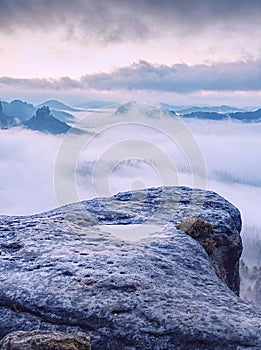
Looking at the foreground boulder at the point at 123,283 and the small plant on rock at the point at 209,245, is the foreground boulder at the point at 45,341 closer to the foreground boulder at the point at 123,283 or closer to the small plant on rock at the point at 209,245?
the foreground boulder at the point at 123,283

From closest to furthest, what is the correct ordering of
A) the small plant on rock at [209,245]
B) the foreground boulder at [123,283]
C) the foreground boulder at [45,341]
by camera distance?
the foreground boulder at [45,341], the foreground boulder at [123,283], the small plant on rock at [209,245]

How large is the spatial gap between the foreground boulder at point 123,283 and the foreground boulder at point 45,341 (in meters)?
3.50

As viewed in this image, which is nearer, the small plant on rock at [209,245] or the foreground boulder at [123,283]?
the foreground boulder at [123,283]

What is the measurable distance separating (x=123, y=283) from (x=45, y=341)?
554cm

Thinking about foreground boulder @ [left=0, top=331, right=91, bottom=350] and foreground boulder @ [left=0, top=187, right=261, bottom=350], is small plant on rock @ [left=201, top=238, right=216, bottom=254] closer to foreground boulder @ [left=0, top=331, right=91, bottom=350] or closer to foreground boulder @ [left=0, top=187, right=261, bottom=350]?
foreground boulder @ [left=0, top=187, right=261, bottom=350]

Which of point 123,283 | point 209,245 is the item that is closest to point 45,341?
point 123,283

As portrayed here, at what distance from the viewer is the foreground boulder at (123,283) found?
12273mm

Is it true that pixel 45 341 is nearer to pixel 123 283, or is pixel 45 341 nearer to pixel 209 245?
pixel 123 283

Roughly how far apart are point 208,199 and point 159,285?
38.4ft

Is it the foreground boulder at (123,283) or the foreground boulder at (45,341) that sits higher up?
the foreground boulder at (45,341)

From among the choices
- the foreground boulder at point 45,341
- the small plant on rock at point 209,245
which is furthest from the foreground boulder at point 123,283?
the foreground boulder at point 45,341

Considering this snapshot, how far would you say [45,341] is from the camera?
28.3 feet

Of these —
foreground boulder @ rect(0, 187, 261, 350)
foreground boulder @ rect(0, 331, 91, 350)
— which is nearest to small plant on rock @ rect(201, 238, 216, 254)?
foreground boulder @ rect(0, 187, 261, 350)

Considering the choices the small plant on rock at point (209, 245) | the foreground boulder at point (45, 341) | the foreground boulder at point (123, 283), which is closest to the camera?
the foreground boulder at point (45, 341)
